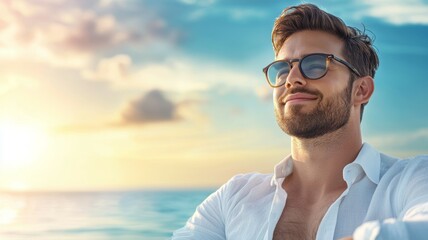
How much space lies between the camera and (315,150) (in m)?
2.90

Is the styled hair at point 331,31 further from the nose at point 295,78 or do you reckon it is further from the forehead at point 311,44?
the nose at point 295,78

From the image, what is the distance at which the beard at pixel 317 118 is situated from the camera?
2.80 metres

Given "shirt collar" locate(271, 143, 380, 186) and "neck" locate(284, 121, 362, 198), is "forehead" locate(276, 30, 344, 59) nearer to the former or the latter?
"neck" locate(284, 121, 362, 198)

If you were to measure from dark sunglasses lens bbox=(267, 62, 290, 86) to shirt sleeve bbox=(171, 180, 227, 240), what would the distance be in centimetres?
59

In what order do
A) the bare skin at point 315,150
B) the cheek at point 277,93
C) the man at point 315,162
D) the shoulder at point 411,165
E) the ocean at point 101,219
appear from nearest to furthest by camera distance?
1. the shoulder at point 411,165
2. the man at point 315,162
3. the bare skin at point 315,150
4. the cheek at point 277,93
5. the ocean at point 101,219

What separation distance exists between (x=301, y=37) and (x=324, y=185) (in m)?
0.73

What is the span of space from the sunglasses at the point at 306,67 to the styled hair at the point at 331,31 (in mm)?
105

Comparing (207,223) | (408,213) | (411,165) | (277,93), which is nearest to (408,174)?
(411,165)

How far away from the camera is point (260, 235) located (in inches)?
109

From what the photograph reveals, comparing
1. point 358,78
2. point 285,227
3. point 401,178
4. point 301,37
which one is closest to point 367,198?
point 401,178

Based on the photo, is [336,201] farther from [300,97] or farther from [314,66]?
[314,66]

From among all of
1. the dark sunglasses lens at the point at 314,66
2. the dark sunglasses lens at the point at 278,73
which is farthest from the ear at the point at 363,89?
the dark sunglasses lens at the point at 278,73

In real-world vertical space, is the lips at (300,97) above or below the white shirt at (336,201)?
above

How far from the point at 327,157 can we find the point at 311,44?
55 centimetres
